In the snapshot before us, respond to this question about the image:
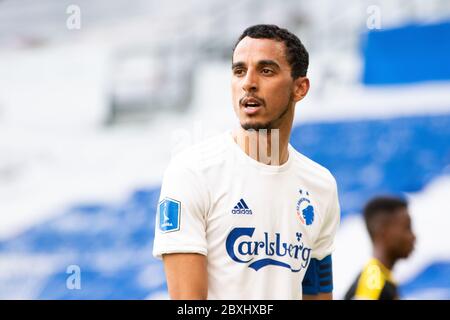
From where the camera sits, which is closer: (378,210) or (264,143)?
(264,143)

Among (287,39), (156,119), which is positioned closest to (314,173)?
(287,39)

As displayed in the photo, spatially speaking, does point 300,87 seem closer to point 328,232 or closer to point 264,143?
point 264,143

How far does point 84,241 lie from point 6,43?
10.2 ft

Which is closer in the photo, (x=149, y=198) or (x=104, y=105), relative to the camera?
(x=149, y=198)

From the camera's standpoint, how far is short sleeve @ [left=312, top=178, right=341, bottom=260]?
3486 millimetres

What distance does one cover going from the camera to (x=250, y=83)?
3.22 metres

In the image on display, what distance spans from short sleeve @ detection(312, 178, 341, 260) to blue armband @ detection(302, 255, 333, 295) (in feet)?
0.11

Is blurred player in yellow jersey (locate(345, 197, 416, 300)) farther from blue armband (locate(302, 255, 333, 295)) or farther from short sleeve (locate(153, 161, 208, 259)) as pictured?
short sleeve (locate(153, 161, 208, 259))

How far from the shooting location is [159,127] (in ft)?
36.3

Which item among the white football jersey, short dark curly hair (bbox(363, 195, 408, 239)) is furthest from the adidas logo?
short dark curly hair (bbox(363, 195, 408, 239))

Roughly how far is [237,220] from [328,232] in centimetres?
49
